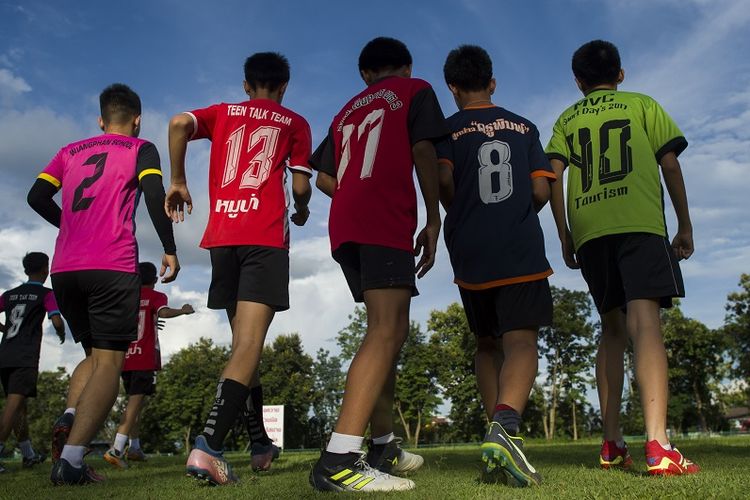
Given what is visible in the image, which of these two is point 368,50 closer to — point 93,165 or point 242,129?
point 242,129

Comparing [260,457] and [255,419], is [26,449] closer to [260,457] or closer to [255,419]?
[255,419]

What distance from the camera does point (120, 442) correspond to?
323 inches

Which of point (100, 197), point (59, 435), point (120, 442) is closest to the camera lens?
point (100, 197)

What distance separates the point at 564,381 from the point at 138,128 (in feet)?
185

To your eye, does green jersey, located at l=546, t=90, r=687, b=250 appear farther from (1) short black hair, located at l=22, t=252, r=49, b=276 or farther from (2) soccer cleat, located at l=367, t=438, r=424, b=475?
(1) short black hair, located at l=22, t=252, r=49, b=276

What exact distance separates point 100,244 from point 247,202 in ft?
4.46

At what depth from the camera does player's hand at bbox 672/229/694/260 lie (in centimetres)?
429

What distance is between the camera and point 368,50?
428 cm

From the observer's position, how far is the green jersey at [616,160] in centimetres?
426

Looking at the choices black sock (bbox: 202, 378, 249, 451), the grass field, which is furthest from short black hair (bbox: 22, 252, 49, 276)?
black sock (bbox: 202, 378, 249, 451)

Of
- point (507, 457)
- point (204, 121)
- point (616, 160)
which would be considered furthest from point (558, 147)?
point (204, 121)

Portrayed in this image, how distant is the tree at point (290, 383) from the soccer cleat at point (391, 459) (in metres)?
57.9

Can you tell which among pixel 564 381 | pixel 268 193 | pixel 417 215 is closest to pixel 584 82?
pixel 417 215

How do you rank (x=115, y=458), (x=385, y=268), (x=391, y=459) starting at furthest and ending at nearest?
(x=115, y=458) < (x=391, y=459) < (x=385, y=268)
